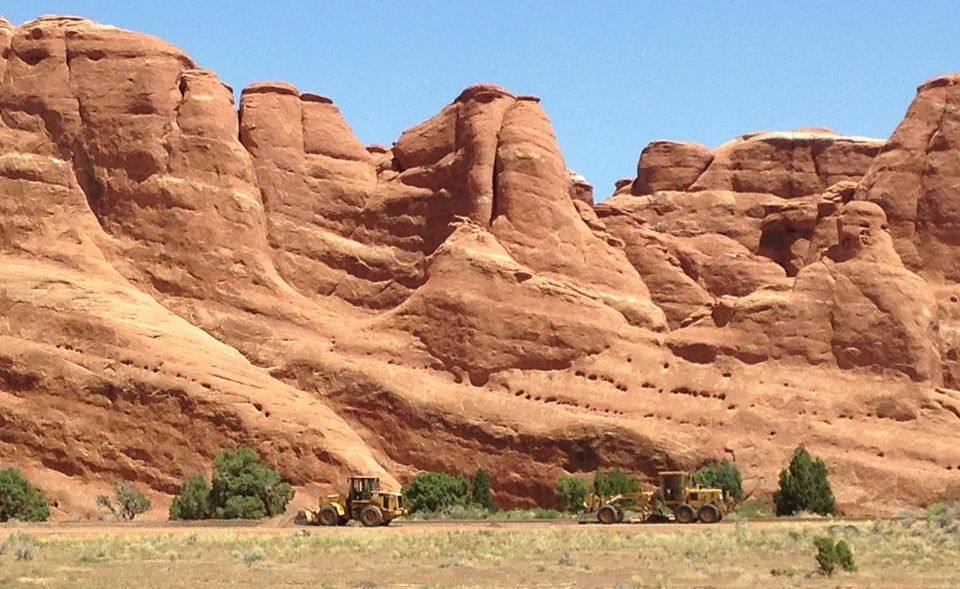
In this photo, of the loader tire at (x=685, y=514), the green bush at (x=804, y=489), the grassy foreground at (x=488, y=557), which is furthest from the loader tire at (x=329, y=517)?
the green bush at (x=804, y=489)

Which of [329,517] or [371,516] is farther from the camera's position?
[329,517]

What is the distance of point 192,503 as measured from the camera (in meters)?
58.4

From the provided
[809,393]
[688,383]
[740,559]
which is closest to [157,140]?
[688,383]

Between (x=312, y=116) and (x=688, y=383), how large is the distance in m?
27.4

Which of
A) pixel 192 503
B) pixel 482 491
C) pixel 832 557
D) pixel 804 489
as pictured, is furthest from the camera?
pixel 482 491

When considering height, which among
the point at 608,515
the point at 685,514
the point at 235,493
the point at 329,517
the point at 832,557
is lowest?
the point at 832,557

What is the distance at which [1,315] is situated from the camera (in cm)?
6806

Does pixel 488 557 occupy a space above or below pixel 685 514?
below

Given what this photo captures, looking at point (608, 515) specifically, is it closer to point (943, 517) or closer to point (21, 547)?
point (943, 517)

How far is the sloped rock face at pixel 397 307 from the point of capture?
6506cm

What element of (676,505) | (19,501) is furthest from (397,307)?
(676,505)

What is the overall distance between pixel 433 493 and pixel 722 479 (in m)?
12.0

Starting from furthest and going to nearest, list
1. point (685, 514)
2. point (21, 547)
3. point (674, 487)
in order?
1. point (674, 487)
2. point (685, 514)
3. point (21, 547)

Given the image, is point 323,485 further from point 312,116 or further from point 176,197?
point 312,116
